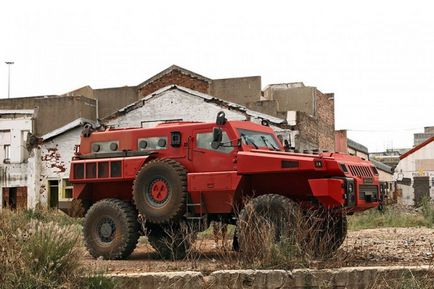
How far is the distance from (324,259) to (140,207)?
13.6 ft

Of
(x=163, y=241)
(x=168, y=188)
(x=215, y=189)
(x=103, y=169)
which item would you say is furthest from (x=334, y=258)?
(x=103, y=169)

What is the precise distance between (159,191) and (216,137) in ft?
4.79

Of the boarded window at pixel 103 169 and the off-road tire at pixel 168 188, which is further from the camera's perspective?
the boarded window at pixel 103 169

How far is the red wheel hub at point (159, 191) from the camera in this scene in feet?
36.8

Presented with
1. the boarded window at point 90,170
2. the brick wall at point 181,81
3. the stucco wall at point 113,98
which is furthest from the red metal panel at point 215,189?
the stucco wall at point 113,98

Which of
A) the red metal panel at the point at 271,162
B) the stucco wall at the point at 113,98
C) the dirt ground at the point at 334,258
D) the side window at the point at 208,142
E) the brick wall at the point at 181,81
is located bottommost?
the dirt ground at the point at 334,258

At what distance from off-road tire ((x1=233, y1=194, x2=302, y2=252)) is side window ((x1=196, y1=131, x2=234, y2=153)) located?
4.55 ft

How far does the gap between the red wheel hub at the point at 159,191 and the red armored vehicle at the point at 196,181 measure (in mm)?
18

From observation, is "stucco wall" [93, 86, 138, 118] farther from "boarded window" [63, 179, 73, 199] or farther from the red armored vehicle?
the red armored vehicle

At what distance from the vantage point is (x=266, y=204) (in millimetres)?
9844

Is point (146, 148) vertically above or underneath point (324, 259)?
above

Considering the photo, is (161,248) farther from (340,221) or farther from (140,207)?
(340,221)

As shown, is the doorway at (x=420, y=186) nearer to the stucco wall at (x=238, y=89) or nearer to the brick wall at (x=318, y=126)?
the brick wall at (x=318, y=126)

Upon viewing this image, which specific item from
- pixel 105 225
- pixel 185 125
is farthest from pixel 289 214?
pixel 105 225
